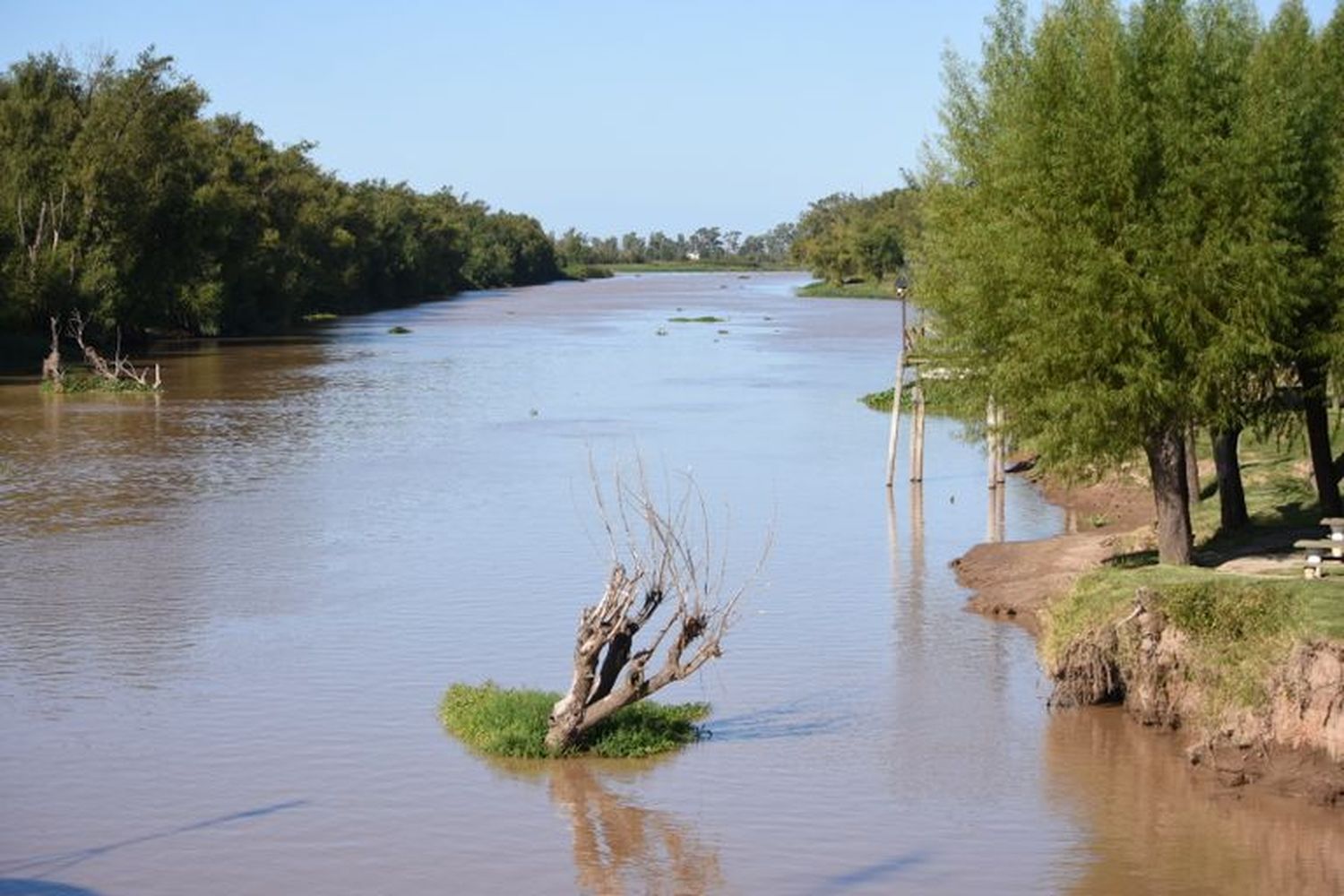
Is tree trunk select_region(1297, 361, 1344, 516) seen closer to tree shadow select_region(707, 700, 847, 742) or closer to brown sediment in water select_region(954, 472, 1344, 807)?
brown sediment in water select_region(954, 472, 1344, 807)

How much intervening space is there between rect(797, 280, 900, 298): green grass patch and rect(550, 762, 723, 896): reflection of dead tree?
5270 inches

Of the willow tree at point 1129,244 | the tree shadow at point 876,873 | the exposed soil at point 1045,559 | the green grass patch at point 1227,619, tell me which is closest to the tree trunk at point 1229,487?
the exposed soil at point 1045,559

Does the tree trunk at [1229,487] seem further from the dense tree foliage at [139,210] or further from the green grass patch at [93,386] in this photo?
the dense tree foliage at [139,210]

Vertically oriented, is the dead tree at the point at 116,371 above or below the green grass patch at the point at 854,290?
below

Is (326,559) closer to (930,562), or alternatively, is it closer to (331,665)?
(331,665)

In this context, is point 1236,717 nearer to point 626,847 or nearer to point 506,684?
point 626,847

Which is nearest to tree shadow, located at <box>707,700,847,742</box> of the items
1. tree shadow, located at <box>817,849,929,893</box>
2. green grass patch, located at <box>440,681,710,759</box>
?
green grass patch, located at <box>440,681,710,759</box>

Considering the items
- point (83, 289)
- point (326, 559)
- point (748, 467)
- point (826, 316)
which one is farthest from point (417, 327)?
point (326, 559)

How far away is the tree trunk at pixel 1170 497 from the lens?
76.5 feet

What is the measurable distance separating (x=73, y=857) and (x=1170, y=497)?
46.0 feet

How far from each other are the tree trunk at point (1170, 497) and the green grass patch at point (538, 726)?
22.6 feet

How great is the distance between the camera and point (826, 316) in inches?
4931

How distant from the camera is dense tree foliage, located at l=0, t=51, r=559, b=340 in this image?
74500 mm

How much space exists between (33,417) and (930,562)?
108 feet
